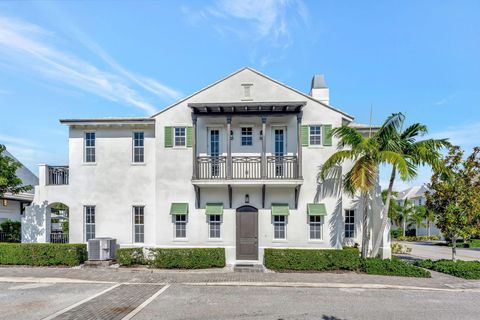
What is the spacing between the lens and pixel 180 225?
1420cm

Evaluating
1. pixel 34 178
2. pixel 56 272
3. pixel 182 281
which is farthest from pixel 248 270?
→ pixel 34 178

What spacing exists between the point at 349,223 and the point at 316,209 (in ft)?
6.16

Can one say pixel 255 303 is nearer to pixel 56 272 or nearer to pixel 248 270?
pixel 248 270

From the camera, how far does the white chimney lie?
15906mm

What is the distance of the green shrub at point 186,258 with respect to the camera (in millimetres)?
12773

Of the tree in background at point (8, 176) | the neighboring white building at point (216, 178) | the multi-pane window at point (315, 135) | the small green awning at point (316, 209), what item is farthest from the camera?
the multi-pane window at point (315, 135)

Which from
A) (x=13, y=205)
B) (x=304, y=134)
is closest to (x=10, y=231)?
(x=13, y=205)

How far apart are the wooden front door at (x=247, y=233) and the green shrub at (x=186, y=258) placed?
4.17 ft

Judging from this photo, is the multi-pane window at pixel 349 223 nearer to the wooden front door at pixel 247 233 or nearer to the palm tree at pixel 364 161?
the palm tree at pixel 364 161

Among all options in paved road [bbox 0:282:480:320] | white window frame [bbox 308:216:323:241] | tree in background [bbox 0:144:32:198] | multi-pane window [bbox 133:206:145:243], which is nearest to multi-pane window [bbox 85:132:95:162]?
tree in background [bbox 0:144:32:198]

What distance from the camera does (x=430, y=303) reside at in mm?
8805

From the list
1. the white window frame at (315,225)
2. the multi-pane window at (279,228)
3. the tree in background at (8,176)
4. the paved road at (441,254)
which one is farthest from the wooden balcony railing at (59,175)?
the paved road at (441,254)

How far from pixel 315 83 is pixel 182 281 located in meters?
12.4

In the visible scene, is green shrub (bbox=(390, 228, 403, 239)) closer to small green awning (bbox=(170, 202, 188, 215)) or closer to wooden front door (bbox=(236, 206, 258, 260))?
wooden front door (bbox=(236, 206, 258, 260))
